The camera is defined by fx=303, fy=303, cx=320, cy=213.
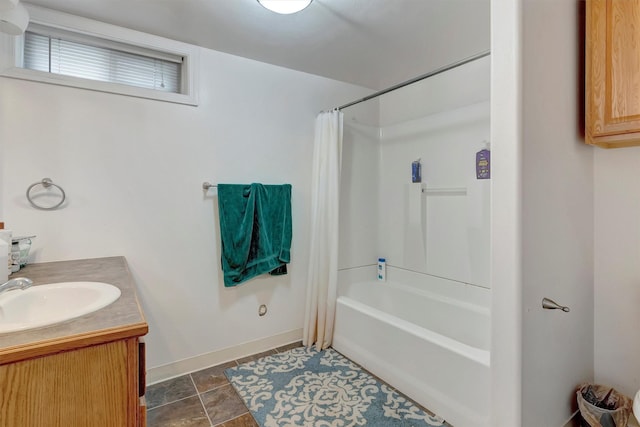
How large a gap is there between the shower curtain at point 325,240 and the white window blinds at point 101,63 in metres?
1.22

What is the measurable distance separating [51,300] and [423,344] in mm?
1853

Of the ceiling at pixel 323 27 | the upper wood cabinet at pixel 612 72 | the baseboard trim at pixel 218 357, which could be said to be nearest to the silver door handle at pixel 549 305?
the upper wood cabinet at pixel 612 72

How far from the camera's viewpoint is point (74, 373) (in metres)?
0.82

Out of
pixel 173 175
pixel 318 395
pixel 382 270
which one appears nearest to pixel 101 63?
pixel 173 175

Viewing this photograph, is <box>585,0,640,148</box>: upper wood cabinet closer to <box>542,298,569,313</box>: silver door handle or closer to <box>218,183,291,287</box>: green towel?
<box>542,298,569,313</box>: silver door handle

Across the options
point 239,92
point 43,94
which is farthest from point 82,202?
point 239,92

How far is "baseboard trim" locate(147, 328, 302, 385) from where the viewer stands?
2.12m

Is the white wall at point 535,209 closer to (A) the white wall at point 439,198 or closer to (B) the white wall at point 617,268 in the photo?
(B) the white wall at point 617,268

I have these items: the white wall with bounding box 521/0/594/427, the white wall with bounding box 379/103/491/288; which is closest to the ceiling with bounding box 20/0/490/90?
the white wall with bounding box 379/103/491/288

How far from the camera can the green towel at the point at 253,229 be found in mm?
2273

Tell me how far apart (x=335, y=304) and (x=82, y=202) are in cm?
191

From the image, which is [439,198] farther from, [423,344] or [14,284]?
Answer: [14,284]

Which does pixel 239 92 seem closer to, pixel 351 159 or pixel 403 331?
pixel 351 159

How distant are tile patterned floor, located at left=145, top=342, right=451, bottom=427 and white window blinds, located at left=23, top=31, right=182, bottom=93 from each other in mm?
2077
